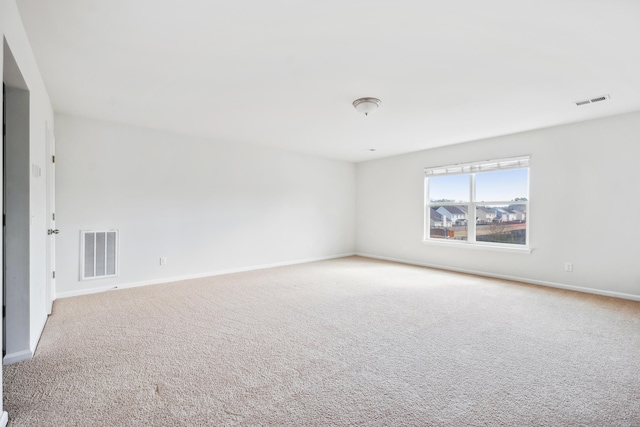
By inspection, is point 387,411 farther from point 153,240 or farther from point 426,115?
point 153,240

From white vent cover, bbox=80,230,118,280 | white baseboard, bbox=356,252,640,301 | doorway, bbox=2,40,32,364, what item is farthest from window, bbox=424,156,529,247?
doorway, bbox=2,40,32,364

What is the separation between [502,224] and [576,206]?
1.04 metres

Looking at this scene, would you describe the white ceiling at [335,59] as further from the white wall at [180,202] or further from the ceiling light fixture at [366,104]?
the white wall at [180,202]

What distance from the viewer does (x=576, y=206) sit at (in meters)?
4.30

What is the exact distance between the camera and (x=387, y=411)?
1753 millimetres

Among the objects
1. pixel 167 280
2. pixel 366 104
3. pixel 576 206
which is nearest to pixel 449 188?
pixel 576 206

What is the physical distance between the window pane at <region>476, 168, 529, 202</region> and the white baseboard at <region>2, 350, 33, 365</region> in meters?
5.96

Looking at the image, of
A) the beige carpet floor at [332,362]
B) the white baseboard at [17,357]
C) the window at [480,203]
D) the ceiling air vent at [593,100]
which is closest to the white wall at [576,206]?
the window at [480,203]

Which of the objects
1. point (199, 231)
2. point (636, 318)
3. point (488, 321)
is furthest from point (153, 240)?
point (636, 318)

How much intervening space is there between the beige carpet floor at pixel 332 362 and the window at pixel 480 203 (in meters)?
1.38

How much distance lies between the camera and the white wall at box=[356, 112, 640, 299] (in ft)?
12.8

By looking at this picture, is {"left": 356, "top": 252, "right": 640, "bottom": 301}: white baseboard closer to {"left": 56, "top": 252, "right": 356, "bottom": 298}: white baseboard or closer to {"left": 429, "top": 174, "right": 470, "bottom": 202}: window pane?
{"left": 429, "top": 174, "right": 470, "bottom": 202}: window pane

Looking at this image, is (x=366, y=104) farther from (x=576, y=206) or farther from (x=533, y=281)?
(x=533, y=281)

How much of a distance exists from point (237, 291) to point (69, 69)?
2969 millimetres
